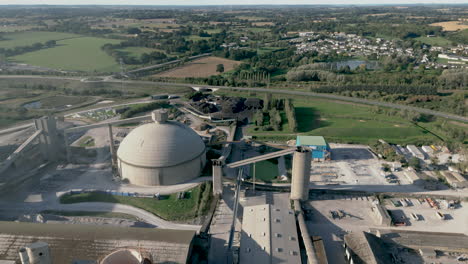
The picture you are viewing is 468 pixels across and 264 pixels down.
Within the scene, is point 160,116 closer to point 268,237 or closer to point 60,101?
point 268,237

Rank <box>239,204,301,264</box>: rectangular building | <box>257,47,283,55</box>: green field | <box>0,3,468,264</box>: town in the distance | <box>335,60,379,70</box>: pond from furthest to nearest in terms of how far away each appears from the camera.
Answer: <box>257,47,283,55</box>: green field
<box>335,60,379,70</box>: pond
<box>0,3,468,264</box>: town in the distance
<box>239,204,301,264</box>: rectangular building

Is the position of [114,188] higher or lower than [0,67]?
lower

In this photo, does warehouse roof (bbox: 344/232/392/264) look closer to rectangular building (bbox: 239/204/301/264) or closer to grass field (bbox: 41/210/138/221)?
rectangular building (bbox: 239/204/301/264)

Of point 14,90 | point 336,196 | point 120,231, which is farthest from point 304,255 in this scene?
point 14,90

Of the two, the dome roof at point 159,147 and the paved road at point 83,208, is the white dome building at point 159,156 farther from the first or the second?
the paved road at point 83,208

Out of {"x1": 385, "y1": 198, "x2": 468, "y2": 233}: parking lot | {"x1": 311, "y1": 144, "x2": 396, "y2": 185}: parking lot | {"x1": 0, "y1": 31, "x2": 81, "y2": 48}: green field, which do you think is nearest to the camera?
{"x1": 385, "y1": 198, "x2": 468, "y2": 233}: parking lot

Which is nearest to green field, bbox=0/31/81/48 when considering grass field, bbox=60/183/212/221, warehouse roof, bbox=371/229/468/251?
grass field, bbox=60/183/212/221

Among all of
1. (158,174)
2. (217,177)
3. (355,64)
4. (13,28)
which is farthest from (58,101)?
(355,64)

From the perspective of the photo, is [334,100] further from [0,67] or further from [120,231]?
[0,67]
